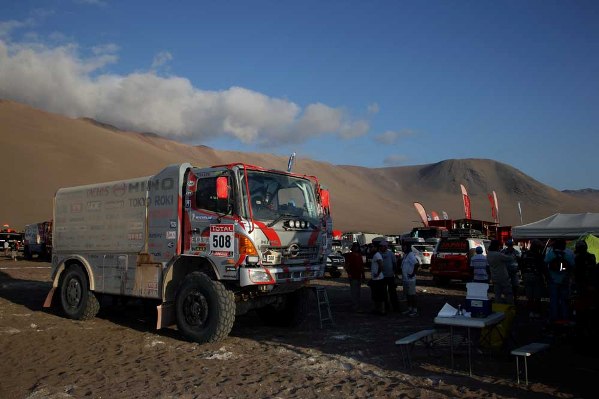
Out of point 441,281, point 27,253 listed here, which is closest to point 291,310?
Answer: point 441,281

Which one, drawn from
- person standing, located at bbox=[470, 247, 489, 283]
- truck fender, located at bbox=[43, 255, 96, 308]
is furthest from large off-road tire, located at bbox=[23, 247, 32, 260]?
person standing, located at bbox=[470, 247, 489, 283]

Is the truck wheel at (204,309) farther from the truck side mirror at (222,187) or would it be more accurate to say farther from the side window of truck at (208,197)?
the truck side mirror at (222,187)

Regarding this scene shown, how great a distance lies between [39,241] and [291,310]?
89.1 feet

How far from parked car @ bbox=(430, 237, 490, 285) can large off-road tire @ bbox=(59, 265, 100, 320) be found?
11.8 meters

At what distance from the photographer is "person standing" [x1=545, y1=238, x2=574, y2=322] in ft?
31.4

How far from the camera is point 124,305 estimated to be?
12531mm

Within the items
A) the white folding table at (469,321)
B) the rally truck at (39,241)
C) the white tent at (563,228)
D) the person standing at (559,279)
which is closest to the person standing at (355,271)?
the person standing at (559,279)

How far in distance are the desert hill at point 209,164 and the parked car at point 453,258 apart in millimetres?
47355

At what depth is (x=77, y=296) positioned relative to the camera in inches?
431

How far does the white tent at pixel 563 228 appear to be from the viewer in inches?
616

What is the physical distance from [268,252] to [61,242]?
18.8 ft

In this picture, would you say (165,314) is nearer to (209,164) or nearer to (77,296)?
(77,296)

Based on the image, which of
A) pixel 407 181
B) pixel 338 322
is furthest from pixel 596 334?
pixel 407 181

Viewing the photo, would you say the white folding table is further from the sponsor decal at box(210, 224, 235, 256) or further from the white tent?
the white tent
